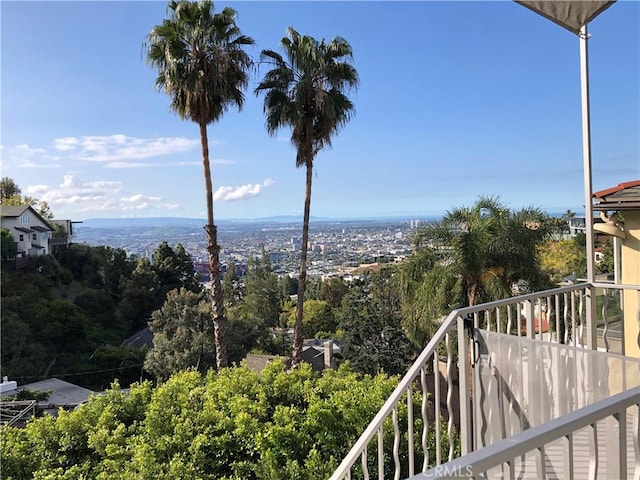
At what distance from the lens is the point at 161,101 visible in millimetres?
10055

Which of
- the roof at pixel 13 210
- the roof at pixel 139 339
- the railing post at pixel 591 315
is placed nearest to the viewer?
the railing post at pixel 591 315

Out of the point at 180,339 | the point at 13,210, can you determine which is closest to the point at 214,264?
the point at 180,339

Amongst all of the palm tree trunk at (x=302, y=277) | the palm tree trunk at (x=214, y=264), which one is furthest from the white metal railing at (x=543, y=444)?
the palm tree trunk at (x=302, y=277)

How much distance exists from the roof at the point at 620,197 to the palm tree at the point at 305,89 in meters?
6.74

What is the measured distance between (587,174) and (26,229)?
3181 cm

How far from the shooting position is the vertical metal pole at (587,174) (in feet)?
9.96

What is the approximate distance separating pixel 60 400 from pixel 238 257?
28.1m

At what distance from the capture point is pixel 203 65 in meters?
9.48

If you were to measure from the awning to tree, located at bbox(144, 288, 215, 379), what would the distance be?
16.0 m

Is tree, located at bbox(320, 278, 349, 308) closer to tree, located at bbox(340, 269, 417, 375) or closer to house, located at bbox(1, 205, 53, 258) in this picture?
tree, located at bbox(340, 269, 417, 375)

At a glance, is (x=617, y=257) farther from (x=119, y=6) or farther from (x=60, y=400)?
(x=60, y=400)

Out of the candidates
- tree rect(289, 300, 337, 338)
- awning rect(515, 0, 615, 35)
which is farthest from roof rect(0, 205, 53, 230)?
awning rect(515, 0, 615, 35)

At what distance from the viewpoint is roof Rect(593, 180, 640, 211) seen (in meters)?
4.53

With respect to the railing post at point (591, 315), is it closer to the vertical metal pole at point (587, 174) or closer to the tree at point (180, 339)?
the vertical metal pole at point (587, 174)
